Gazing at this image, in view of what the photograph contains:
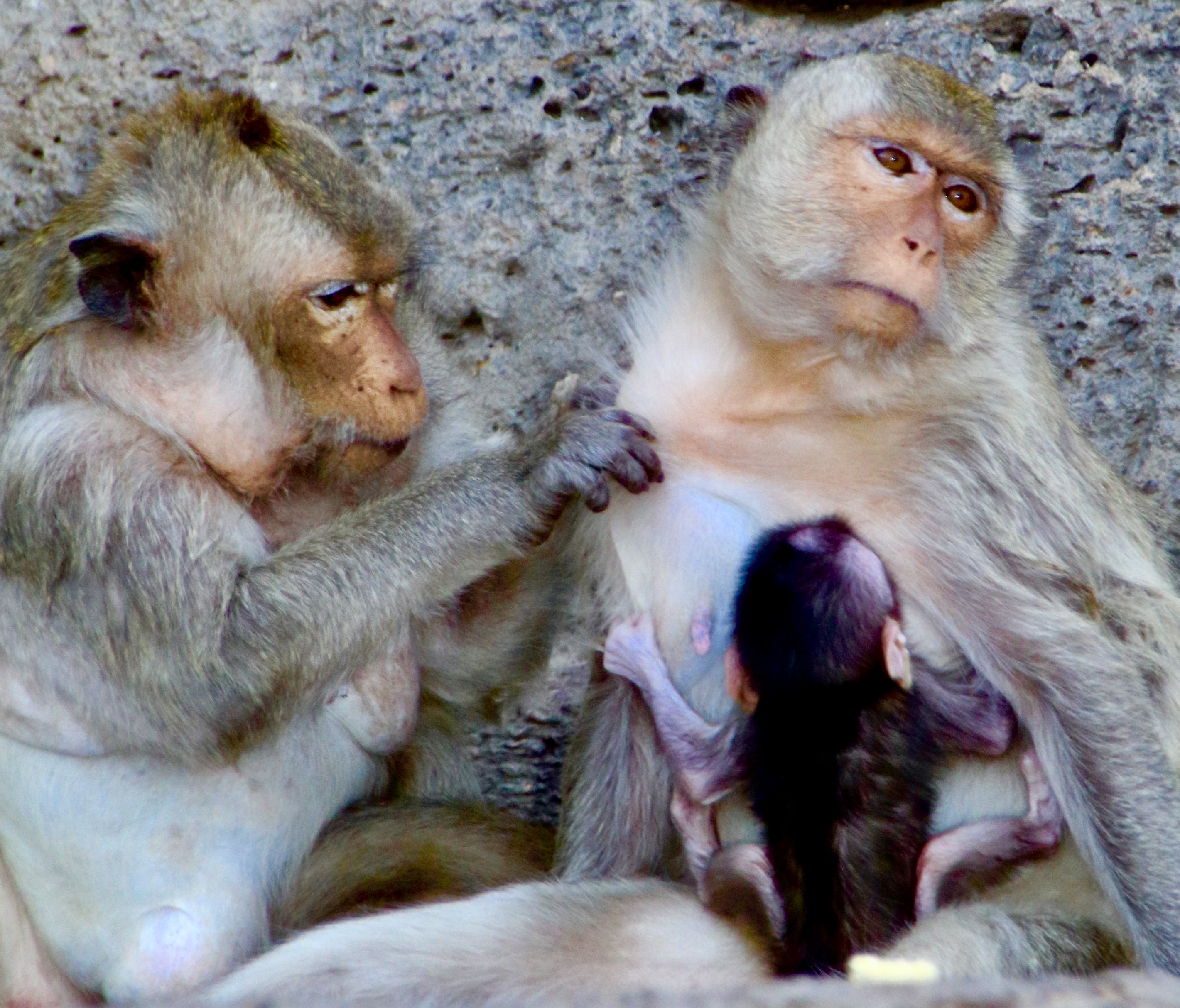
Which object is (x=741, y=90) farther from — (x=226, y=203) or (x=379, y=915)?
(x=379, y=915)

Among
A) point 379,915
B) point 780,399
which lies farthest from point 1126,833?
point 379,915

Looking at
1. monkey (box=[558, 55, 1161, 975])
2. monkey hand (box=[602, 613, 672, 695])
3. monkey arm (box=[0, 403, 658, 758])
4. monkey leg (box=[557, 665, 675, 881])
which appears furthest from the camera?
monkey leg (box=[557, 665, 675, 881])

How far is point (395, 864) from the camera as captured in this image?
346 cm

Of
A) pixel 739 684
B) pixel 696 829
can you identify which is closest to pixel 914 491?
pixel 739 684

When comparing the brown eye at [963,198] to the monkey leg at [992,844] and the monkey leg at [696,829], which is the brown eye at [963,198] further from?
the monkey leg at [696,829]

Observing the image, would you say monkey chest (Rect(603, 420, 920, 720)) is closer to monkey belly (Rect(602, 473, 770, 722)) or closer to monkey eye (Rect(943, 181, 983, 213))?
monkey belly (Rect(602, 473, 770, 722))

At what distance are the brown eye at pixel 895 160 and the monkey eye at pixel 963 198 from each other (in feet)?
0.32

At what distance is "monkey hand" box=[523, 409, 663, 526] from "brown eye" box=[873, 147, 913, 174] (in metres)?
0.68

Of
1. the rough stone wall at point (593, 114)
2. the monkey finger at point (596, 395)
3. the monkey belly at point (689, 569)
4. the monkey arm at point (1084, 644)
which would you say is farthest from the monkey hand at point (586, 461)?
the rough stone wall at point (593, 114)

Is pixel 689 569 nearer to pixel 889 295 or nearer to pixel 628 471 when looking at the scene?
pixel 628 471

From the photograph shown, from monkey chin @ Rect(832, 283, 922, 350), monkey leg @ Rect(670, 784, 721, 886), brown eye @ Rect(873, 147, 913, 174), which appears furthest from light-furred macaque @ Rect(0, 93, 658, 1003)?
brown eye @ Rect(873, 147, 913, 174)

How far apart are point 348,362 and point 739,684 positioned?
91 centimetres

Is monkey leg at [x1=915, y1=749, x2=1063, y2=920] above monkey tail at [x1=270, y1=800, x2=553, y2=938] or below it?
above

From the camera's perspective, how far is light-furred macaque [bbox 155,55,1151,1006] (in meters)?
3.04
